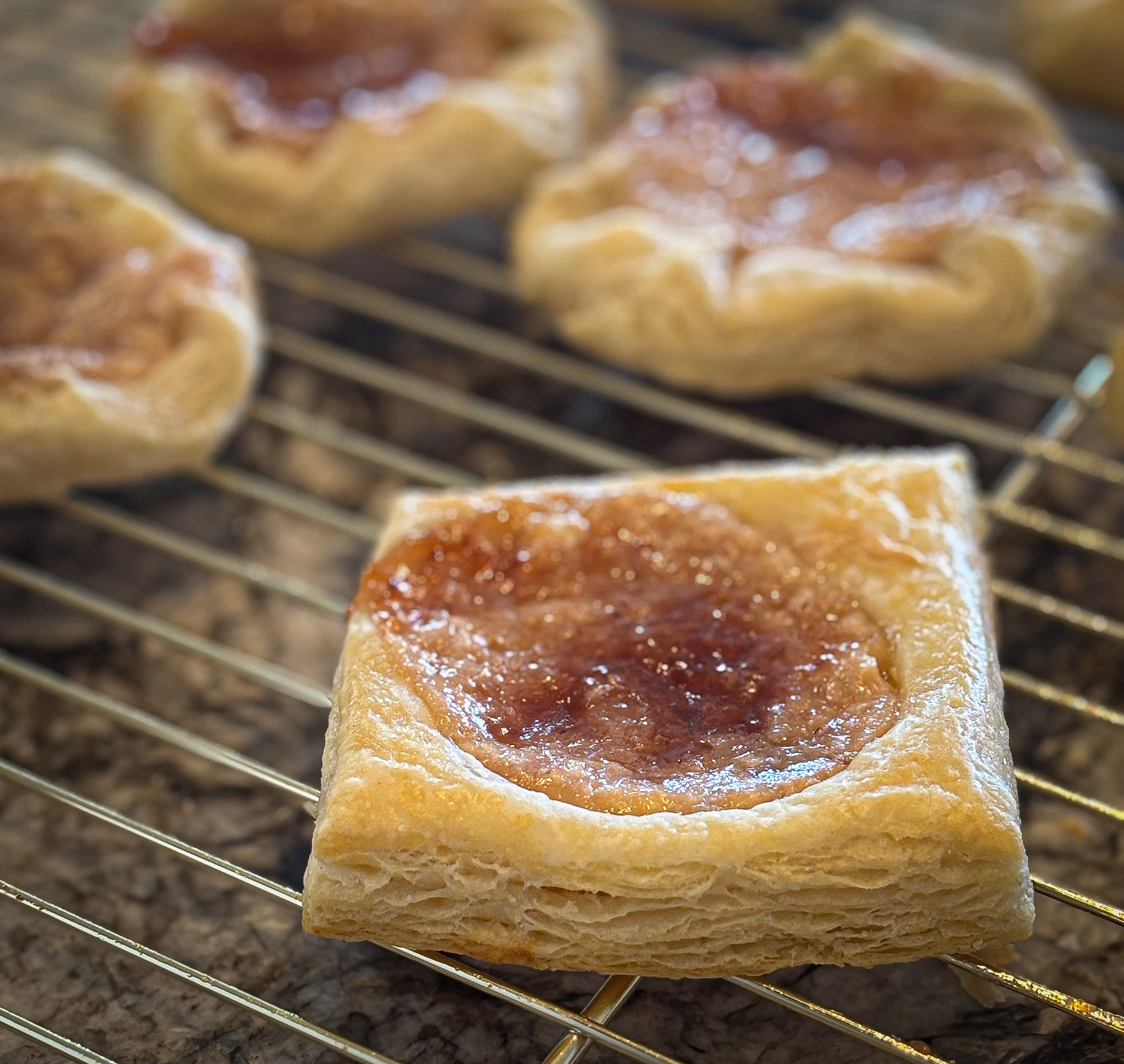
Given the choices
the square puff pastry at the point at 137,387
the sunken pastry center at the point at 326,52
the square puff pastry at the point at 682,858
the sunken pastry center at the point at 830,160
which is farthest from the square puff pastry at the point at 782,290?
the square puff pastry at the point at 682,858

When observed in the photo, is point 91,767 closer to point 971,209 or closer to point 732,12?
point 971,209

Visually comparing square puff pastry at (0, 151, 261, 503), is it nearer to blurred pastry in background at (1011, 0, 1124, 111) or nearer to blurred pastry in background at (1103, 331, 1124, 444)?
blurred pastry in background at (1103, 331, 1124, 444)

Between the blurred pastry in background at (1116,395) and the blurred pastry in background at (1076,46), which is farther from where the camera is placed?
the blurred pastry in background at (1076,46)

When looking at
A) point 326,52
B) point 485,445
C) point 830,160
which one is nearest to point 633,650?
point 485,445

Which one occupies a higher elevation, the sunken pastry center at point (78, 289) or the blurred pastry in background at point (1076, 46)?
the blurred pastry in background at point (1076, 46)

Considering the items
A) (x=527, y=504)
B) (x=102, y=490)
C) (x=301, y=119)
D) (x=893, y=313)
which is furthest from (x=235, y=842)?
(x=301, y=119)

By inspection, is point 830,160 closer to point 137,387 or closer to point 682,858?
point 137,387

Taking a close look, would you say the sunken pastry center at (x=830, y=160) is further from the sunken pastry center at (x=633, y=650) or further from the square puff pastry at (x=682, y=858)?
the square puff pastry at (x=682, y=858)
